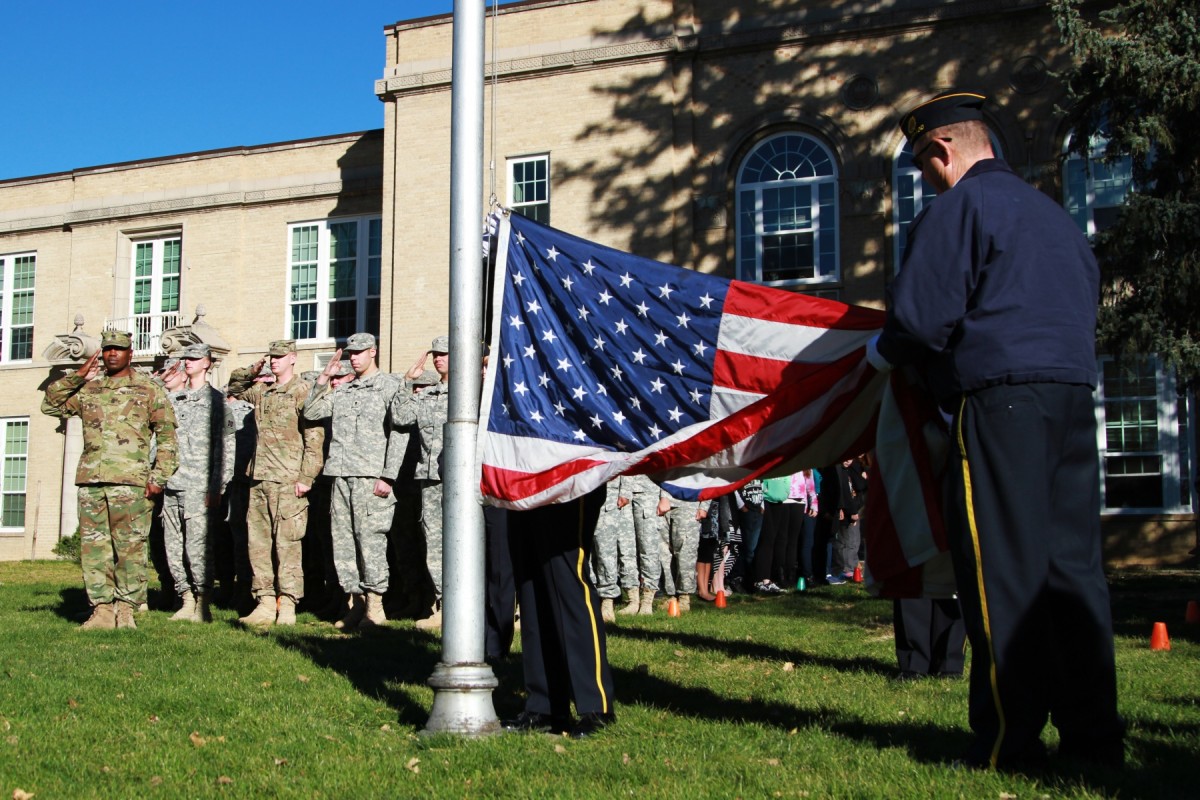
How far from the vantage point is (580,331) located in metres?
6.65

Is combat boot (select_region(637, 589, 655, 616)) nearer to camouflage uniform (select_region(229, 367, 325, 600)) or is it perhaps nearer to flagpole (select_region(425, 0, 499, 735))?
camouflage uniform (select_region(229, 367, 325, 600))

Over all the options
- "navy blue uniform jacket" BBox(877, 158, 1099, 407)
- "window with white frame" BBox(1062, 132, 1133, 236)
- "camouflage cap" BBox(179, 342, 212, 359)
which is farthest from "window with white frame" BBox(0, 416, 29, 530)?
"navy blue uniform jacket" BBox(877, 158, 1099, 407)

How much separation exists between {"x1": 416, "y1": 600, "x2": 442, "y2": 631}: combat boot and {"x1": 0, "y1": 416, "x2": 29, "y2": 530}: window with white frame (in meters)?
26.1

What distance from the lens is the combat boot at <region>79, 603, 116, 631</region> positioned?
10922 mm

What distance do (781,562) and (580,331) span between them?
10934 millimetres

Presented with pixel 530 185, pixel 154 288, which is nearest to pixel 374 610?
pixel 530 185

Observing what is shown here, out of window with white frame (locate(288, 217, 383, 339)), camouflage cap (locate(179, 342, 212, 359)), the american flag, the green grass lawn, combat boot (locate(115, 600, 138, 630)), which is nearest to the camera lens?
the green grass lawn

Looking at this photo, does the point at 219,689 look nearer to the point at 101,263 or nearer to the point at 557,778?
the point at 557,778

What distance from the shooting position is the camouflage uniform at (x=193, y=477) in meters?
12.7

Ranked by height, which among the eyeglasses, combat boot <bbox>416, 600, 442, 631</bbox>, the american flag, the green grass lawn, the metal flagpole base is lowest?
combat boot <bbox>416, 600, 442, 631</bbox>

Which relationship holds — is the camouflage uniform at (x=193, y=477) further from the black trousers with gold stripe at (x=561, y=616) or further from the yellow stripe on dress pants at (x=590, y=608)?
the yellow stripe on dress pants at (x=590, y=608)

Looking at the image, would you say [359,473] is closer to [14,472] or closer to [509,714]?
[509,714]

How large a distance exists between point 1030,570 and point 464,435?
2.90 metres

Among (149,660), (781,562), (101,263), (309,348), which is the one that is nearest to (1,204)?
(101,263)
